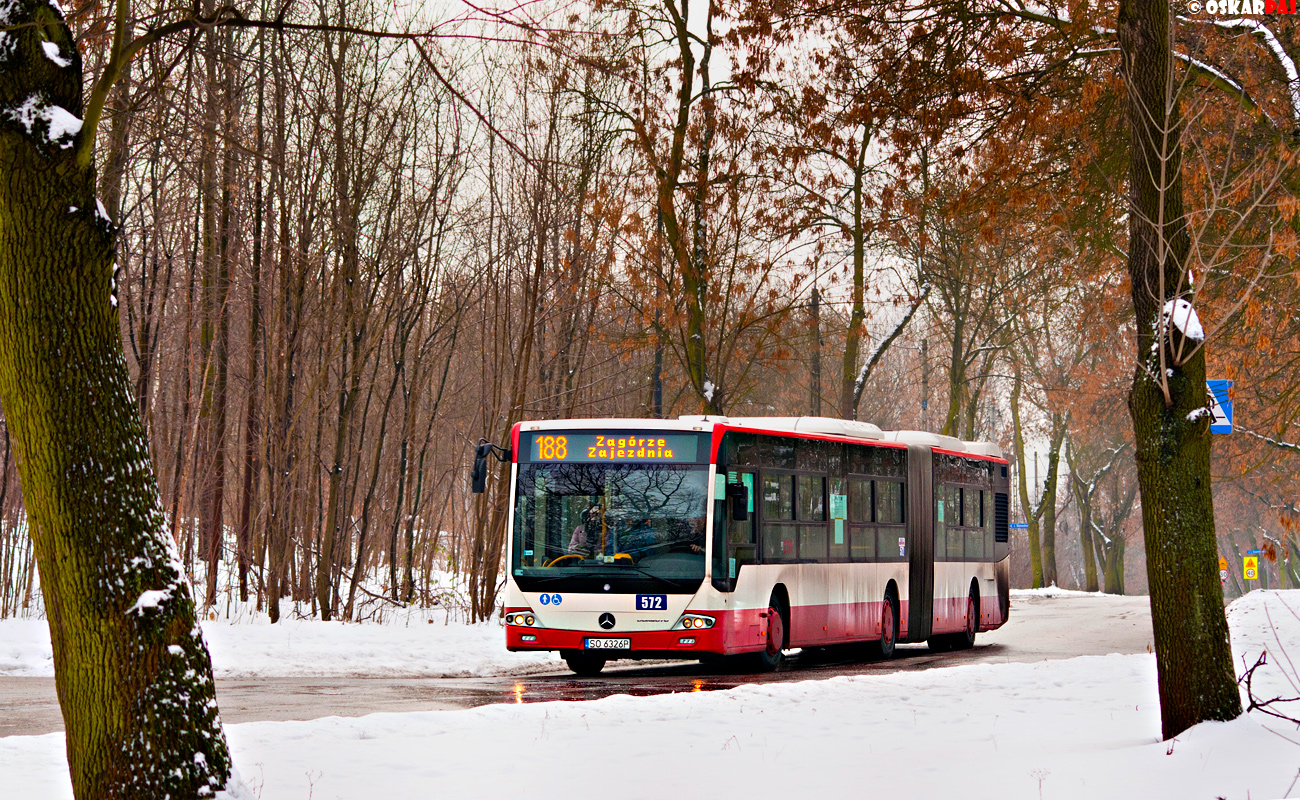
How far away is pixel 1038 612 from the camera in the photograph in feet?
116

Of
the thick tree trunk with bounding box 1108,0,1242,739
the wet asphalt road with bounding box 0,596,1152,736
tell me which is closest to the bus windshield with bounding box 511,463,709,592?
the wet asphalt road with bounding box 0,596,1152,736

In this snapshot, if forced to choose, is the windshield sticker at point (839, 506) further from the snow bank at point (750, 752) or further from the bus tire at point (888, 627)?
the snow bank at point (750, 752)

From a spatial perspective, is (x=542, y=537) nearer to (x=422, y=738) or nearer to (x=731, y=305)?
(x=422, y=738)

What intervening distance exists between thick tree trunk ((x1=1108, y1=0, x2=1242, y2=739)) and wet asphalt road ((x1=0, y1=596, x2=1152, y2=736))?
20.4 ft

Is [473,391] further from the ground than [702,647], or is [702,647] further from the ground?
[473,391]

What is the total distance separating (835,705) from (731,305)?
16239 mm

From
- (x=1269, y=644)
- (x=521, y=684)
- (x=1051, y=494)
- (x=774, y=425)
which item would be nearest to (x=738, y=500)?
(x=774, y=425)

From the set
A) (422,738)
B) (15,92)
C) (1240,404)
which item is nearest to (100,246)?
(15,92)

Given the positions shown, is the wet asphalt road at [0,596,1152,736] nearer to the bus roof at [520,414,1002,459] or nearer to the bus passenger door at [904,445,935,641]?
the bus passenger door at [904,445,935,641]

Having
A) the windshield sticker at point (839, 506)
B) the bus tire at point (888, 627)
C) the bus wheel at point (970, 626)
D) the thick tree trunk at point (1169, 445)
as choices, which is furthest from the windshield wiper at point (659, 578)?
the bus wheel at point (970, 626)

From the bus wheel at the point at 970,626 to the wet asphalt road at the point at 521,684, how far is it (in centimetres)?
27

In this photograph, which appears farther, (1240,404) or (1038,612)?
(1038,612)

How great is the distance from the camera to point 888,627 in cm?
2105

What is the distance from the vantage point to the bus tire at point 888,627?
20.9 metres
